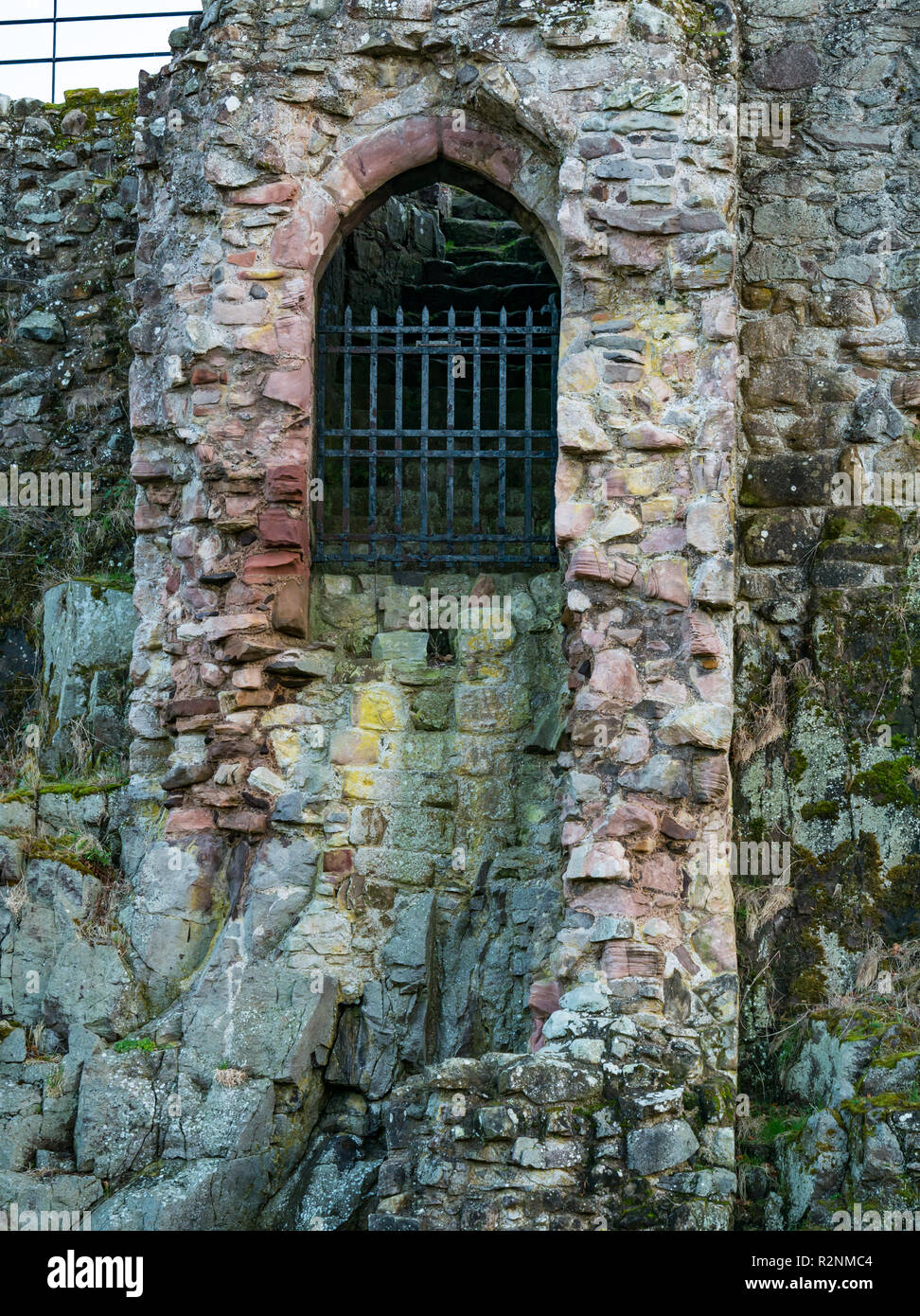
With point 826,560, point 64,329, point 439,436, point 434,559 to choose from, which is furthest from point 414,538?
point 64,329

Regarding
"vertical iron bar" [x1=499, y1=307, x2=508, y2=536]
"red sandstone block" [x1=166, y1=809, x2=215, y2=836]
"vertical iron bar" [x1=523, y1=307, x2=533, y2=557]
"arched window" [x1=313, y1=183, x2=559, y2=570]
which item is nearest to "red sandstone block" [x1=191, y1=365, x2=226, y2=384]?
"arched window" [x1=313, y1=183, x2=559, y2=570]

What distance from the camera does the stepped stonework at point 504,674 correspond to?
629cm

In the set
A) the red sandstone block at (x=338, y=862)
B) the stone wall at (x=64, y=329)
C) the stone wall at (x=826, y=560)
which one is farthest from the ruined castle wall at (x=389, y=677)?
the stone wall at (x=64, y=329)

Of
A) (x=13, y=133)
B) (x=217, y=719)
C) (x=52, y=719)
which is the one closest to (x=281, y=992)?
(x=217, y=719)

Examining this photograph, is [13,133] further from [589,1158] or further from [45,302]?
[589,1158]

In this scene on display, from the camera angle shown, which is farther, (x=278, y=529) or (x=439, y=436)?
(x=439, y=436)

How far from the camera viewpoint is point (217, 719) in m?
7.00

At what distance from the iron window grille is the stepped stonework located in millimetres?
40

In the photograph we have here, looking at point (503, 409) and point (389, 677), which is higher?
point (503, 409)

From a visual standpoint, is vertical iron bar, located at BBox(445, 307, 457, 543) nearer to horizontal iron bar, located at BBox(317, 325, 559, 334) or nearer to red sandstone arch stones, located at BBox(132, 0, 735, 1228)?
horizontal iron bar, located at BBox(317, 325, 559, 334)

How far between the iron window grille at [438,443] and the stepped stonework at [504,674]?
40mm

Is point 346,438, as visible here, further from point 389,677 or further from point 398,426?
point 389,677

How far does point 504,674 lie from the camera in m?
7.23

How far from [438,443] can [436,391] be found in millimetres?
292
